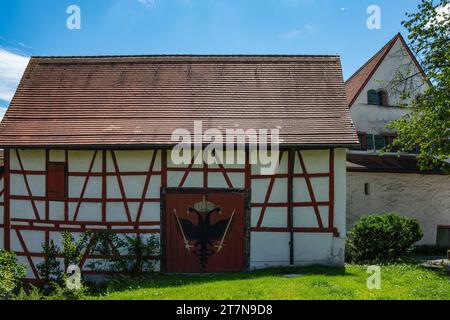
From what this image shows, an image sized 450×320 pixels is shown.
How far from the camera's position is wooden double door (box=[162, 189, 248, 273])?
11164mm

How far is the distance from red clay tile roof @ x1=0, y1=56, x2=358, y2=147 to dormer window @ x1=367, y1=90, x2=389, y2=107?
524 cm

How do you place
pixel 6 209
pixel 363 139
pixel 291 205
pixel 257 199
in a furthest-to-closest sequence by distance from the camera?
pixel 363 139, pixel 6 209, pixel 257 199, pixel 291 205

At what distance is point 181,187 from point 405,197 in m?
Result: 10.1

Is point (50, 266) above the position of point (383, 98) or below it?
below

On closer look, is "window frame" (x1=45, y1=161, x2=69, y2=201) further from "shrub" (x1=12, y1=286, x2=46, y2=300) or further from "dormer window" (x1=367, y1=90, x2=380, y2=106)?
"dormer window" (x1=367, y1=90, x2=380, y2=106)

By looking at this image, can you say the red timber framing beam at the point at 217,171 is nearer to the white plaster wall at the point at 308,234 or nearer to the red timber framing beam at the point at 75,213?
the white plaster wall at the point at 308,234

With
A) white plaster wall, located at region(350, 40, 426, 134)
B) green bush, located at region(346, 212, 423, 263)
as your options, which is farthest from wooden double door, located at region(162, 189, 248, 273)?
white plaster wall, located at region(350, 40, 426, 134)

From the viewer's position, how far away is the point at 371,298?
746 cm

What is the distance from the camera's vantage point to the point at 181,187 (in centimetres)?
1119

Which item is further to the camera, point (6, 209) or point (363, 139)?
point (363, 139)

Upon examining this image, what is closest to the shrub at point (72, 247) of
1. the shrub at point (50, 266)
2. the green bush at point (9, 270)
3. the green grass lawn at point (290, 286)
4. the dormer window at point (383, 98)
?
the shrub at point (50, 266)

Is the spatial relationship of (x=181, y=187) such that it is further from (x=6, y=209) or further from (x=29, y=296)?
(x=6, y=209)

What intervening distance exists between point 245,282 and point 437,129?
7531 mm

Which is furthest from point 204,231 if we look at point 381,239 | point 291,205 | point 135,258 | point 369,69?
point 369,69
